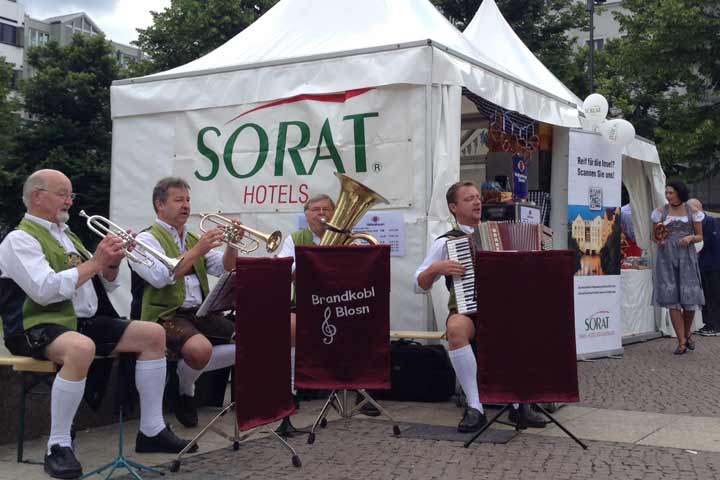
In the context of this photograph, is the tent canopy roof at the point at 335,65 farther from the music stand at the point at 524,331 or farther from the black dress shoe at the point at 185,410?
the black dress shoe at the point at 185,410

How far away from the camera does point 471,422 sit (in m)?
5.74

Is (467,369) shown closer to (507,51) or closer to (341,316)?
(341,316)

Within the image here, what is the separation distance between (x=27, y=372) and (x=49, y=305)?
1.60 ft

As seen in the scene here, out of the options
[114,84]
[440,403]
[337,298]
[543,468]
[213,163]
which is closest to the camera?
[543,468]

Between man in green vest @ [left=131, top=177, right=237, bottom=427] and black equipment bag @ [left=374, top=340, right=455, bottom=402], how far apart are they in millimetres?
1546

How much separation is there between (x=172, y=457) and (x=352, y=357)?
135cm

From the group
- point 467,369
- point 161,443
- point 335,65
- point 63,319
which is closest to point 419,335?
point 467,369

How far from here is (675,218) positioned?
10328mm

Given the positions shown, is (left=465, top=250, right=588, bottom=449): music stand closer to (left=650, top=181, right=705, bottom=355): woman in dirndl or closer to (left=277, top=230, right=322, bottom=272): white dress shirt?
(left=277, top=230, right=322, bottom=272): white dress shirt

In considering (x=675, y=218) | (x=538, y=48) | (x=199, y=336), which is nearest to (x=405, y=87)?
(x=199, y=336)

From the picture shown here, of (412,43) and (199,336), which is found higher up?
(412,43)

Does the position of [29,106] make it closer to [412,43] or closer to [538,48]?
[538,48]

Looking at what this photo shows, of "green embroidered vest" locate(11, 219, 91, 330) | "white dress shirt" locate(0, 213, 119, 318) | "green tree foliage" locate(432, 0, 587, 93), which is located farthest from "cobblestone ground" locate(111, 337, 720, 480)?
"green tree foliage" locate(432, 0, 587, 93)

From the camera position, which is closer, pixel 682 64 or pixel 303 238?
pixel 303 238
